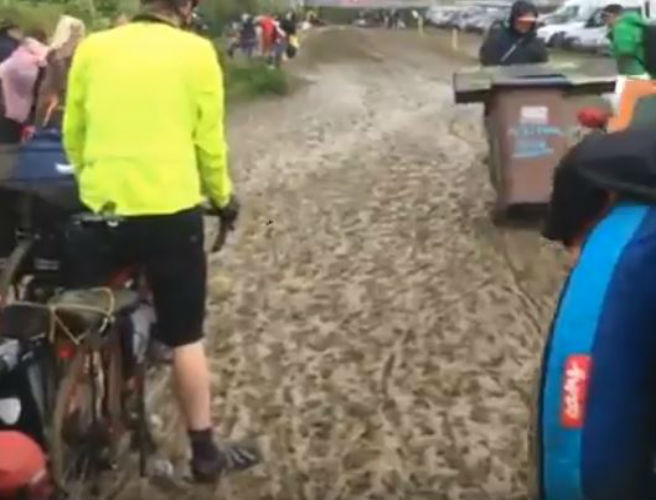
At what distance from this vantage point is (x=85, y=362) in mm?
4512

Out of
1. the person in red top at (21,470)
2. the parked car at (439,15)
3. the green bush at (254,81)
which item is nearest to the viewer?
the person in red top at (21,470)

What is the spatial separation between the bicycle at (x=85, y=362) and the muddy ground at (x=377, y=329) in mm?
493

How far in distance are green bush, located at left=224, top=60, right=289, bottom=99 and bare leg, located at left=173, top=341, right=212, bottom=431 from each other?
64.5ft

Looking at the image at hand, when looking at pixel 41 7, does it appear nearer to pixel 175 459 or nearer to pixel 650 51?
pixel 175 459

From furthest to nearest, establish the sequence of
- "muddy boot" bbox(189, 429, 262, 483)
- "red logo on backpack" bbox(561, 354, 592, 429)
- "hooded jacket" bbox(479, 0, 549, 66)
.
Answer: "hooded jacket" bbox(479, 0, 549, 66) → "muddy boot" bbox(189, 429, 262, 483) → "red logo on backpack" bbox(561, 354, 592, 429)

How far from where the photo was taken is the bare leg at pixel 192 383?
191 inches

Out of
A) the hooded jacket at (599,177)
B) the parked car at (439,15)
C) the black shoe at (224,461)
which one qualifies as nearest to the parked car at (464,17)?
the parked car at (439,15)

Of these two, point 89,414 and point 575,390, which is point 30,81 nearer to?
point 89,414

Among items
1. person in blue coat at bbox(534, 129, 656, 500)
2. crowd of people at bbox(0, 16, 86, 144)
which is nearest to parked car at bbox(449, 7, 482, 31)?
crowd of people at bbox(0, 16, 86, 144)

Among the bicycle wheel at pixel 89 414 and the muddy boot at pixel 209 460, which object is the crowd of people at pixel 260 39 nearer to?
the muddy boot at pixel 209 460

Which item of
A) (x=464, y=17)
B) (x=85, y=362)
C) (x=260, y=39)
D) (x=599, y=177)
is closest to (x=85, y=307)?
(x=85, y=362)

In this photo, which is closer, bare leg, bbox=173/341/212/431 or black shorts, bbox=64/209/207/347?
black shorts, bbox=64/209/207/347

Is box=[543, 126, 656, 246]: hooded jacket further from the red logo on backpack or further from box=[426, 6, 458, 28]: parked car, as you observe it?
box=[426, 6, 458, 28]: parked car

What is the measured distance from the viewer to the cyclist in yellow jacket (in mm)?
4562
